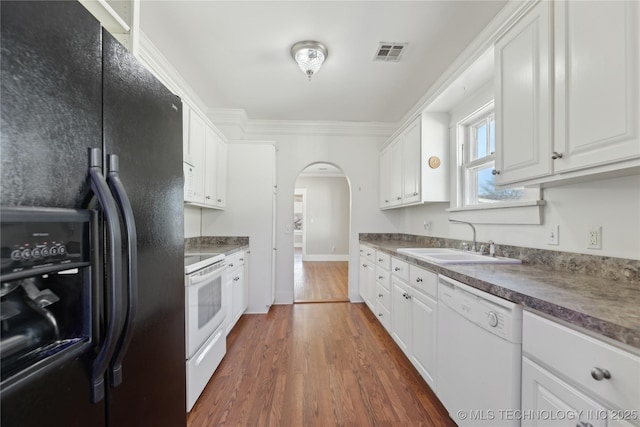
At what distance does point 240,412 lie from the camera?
165cm

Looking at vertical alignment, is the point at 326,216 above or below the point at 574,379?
above

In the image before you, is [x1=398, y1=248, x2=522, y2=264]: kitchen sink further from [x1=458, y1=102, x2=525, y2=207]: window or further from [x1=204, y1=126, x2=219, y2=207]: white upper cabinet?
[x1=204, y1=126, x2=219, y2=207]: white upper cabinet

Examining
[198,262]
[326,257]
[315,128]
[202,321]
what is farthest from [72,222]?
[326,257]

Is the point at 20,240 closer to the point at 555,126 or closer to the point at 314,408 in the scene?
the point at 314,408

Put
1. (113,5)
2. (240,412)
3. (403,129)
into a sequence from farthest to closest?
(403,129)
(240,412)
(113,5)

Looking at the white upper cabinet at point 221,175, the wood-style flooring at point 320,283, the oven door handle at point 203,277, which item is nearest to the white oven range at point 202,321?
the oven door handle at point 203,277

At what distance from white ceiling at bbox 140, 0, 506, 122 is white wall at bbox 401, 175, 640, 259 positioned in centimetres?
A: 134

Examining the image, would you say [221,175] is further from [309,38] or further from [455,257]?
[455,257]

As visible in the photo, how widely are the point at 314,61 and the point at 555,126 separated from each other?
177 cm

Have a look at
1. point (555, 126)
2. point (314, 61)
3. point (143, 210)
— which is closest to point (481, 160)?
point (555, 126)

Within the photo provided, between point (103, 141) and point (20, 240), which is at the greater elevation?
point (103, 141)

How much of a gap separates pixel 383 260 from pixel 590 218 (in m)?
1.65

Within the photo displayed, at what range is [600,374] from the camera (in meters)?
0.74

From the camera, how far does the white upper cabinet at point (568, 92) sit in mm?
964
